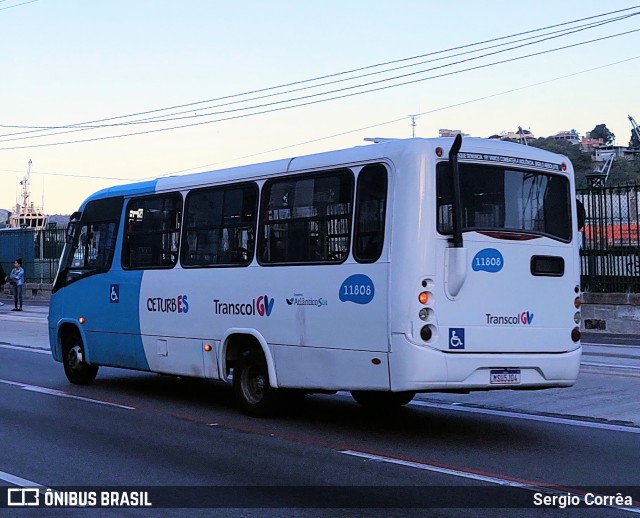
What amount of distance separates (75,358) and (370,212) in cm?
→ 638

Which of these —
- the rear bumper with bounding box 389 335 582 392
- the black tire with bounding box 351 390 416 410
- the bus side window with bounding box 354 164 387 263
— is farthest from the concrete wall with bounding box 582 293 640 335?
the bus side window with bounding box 354 164 387 263

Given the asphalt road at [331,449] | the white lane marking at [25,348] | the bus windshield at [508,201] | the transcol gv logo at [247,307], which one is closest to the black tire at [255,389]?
the asphalt road at [331,449]

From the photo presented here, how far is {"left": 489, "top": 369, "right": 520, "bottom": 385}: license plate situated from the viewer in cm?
961

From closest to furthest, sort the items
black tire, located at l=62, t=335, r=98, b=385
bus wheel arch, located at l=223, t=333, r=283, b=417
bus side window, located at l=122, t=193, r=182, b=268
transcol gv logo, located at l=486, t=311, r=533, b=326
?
transcol gv logo, located at l=486, t=311, r=533, b=326
bus wheel arch, located at l=223, t=333, r=283, b=417
bus side window, located at l=122, t=193, r=182, b=268
black tire, located at l=62, t=335, r=98, b=385

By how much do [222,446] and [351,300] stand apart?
1916 mm

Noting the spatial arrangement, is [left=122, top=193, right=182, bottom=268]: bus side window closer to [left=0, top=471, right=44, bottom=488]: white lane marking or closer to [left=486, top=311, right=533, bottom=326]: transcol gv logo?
[left=486, top=311, right=533, bottom=326]: transcol gv logo

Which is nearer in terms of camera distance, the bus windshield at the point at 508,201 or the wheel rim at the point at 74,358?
the bus windshield at the point at 508,201

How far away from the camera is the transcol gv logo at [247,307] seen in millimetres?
10953

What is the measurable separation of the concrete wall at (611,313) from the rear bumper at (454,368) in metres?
12.9

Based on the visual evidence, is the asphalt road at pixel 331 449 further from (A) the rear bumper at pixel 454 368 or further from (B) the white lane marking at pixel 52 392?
(A) the rear bumper at pixel 454 368

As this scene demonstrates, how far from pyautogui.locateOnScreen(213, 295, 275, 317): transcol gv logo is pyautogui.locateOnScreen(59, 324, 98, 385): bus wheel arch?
337 cm

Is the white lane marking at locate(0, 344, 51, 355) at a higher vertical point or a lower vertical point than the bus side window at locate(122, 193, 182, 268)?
lower

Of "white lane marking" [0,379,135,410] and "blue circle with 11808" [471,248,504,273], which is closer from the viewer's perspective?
"blue circle with 11808" [471,248,504,273]
